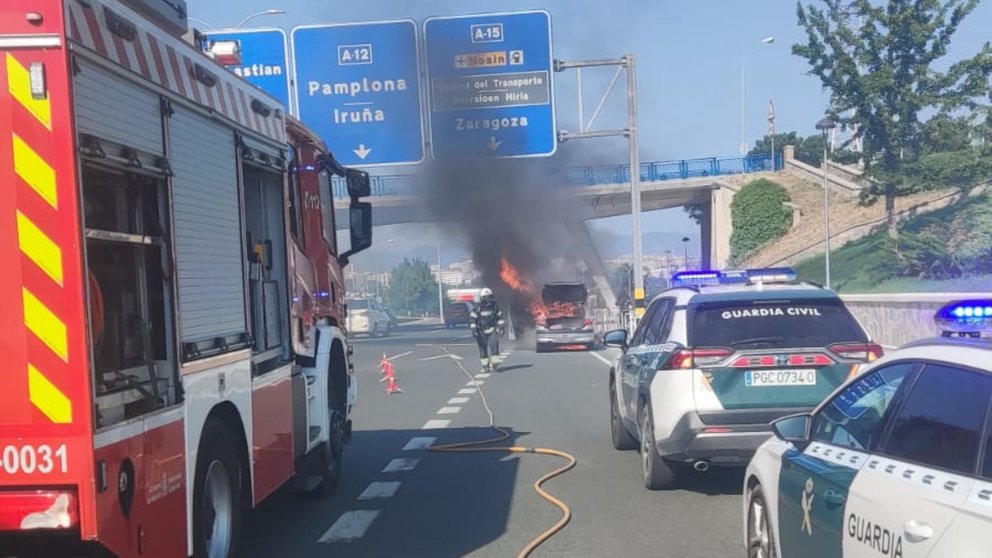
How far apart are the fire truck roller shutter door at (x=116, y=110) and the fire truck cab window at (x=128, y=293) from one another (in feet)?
0.51

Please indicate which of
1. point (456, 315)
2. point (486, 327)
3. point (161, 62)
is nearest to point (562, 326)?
point (486, 327)

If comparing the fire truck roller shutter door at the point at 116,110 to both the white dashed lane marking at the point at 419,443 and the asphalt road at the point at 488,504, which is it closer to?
the asphalt road at the point at 488,504

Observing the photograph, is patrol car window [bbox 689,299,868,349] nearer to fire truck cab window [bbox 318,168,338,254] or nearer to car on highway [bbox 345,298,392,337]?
fire truck cab window [bbox 318,168,338,254]

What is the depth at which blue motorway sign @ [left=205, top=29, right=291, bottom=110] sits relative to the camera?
949 inches

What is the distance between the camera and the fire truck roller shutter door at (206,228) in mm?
5395

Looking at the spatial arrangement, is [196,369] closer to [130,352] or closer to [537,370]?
[130,352]

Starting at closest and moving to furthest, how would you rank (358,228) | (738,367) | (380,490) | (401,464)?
1. (738,367)
2. (380,490)
3. (358,228)
4. (401,464)

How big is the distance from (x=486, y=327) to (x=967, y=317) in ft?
63.5

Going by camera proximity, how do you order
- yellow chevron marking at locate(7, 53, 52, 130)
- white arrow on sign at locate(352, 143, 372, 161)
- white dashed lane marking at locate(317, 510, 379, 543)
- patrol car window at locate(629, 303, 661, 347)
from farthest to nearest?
white arrow on sign at locate(352, 143, 372, 161)
patrol car window at locate(629, 303, 661, 347)
white dashed lane marking at locate(317, 510, 379, 543)
yellow chevron marking at locate(7, 53, 52, 130)

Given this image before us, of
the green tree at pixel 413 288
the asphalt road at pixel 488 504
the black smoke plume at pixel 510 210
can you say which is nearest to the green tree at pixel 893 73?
the black smoke plume at pixel 510 210

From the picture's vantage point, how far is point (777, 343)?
325 inches

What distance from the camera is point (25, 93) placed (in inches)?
166

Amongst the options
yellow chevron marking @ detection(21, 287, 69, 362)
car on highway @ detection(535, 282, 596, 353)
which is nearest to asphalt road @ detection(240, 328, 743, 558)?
yellow chevron marking @ detection(21, 287, 69, 362)

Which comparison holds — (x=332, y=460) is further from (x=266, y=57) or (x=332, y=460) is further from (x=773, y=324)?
(x=266, y=57)
